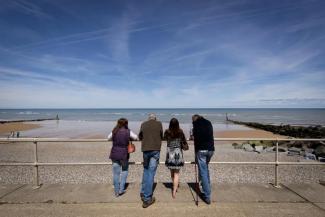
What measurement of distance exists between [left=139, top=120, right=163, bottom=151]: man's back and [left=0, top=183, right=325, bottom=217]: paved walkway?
0.97 m

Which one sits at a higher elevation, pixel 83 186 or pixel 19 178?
pixel 83 186

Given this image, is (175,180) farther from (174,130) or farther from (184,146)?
(174,130)

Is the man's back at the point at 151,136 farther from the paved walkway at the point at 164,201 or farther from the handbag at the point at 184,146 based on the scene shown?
the paved walkway at the point at 164,201

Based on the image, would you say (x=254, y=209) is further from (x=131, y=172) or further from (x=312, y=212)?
(x=131, y=172)

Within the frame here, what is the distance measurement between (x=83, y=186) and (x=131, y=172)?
185 inches

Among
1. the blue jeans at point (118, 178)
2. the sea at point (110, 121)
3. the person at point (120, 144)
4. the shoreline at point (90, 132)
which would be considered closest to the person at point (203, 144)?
the person at point (120, 144)

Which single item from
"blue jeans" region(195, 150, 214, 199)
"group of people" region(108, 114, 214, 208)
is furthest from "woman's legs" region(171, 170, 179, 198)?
"blue jeans" region(195, 150, 214, 199)

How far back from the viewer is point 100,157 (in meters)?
13.7

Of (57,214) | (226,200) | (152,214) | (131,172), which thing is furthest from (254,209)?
(131,172)

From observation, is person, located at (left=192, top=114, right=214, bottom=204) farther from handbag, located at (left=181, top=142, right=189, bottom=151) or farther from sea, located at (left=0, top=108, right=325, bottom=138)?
sea, located at (left=0, top=108, right=325, bottom=138)

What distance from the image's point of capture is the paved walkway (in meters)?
4.26

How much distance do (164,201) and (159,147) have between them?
96cm

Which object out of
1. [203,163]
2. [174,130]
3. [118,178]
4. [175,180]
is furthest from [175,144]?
[118,178]

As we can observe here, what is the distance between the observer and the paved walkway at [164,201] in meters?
4.26
